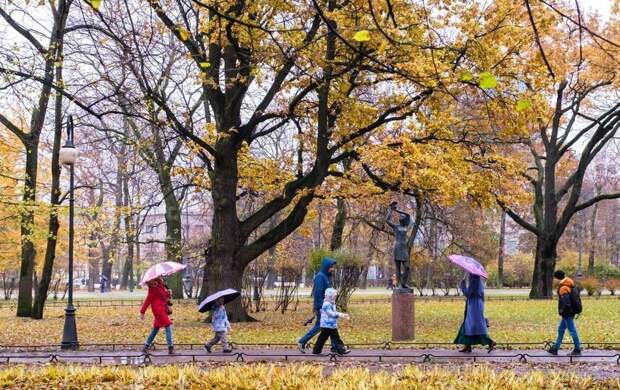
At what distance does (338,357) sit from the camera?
11836mm

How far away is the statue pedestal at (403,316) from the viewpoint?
15.0m

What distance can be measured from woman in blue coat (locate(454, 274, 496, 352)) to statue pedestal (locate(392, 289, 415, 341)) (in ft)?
8.02

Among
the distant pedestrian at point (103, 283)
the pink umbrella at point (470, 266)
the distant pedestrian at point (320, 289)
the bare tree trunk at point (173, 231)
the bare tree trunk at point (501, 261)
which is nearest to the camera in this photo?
the distant pedestrian at point (320, 289)

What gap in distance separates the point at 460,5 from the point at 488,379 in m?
13.5

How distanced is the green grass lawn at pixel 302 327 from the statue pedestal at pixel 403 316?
0.48 metres

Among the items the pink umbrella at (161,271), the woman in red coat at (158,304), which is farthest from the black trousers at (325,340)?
the pink umbrella at (161,271)

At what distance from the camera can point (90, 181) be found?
153 feet

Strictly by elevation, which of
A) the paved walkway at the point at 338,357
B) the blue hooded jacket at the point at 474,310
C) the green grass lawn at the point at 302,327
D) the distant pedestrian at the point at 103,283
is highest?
the blue hooded jacket at the point at 474,310

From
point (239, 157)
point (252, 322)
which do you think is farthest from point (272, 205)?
point (252, 322)

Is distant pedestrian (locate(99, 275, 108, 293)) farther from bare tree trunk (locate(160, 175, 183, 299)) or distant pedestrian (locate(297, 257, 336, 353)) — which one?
distant pedestrian (locate(297, 257, 336, 353))

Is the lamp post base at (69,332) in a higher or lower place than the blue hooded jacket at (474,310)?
lower

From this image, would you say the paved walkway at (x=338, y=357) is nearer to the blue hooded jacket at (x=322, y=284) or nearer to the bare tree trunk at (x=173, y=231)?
the blue hooded jacket at (x=322, y=284)

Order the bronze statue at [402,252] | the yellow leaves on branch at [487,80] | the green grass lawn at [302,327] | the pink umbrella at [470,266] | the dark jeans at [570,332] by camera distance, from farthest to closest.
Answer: the green grass lawn at [302,327] → the bronze statue at [402,252] → the pink umbrella at [470,266] → the dark jeans at [570,332] → the yellow leaves on branch at [487,80]

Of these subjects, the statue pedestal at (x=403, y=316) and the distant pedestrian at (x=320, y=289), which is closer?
the distant pedestrian at (x=320, y=289)
